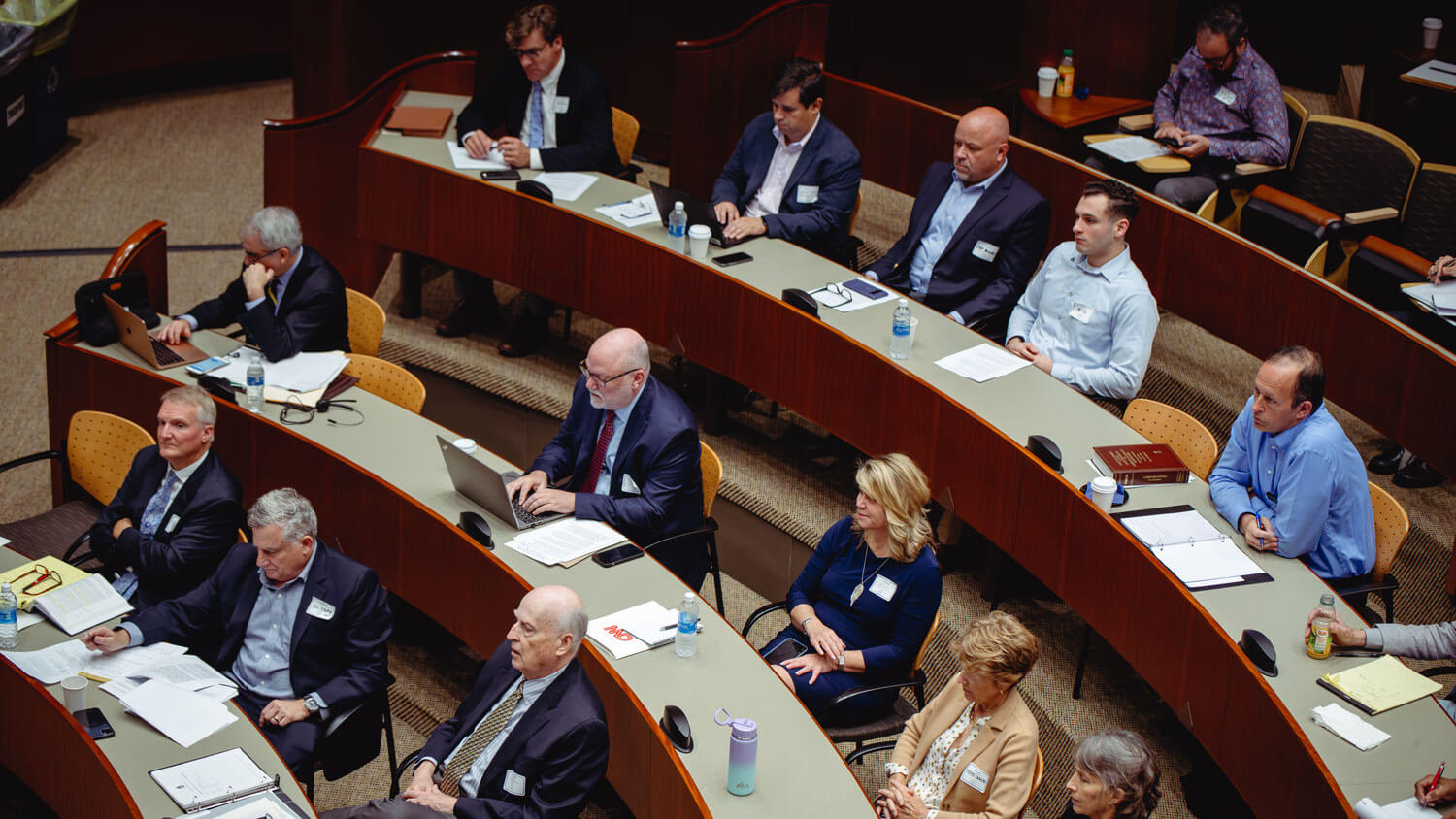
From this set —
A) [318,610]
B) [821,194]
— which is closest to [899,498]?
[318,610]

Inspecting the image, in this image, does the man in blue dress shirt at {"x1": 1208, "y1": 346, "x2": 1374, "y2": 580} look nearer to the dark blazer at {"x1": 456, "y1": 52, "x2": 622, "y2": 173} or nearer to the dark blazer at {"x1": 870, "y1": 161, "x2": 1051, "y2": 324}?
the dark blazer at {"x1": 870, "y1": 161, "x2": 1051, "y2": 324}

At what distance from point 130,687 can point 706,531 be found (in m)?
1.83

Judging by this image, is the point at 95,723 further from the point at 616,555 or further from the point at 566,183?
the point at 566,183

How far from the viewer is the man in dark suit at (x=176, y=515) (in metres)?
4.50

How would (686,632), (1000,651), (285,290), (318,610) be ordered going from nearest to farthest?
(1000,651)
(686,632)
(318,610)
(285,290)

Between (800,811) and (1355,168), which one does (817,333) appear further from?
(1355,168)

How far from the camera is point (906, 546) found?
13.2ft

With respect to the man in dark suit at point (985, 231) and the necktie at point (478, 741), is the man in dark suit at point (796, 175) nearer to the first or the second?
the man in dark suit at point (985, 231)

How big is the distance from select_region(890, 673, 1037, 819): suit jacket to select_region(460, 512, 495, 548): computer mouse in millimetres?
1548

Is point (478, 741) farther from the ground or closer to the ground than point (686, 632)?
closer to the ground

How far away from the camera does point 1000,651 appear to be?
343 centimetres

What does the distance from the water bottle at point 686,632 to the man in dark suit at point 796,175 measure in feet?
7.87

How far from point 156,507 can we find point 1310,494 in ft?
12.1

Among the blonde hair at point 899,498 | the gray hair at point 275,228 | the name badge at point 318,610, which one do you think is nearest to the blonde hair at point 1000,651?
the blonde hair at point 899,498
